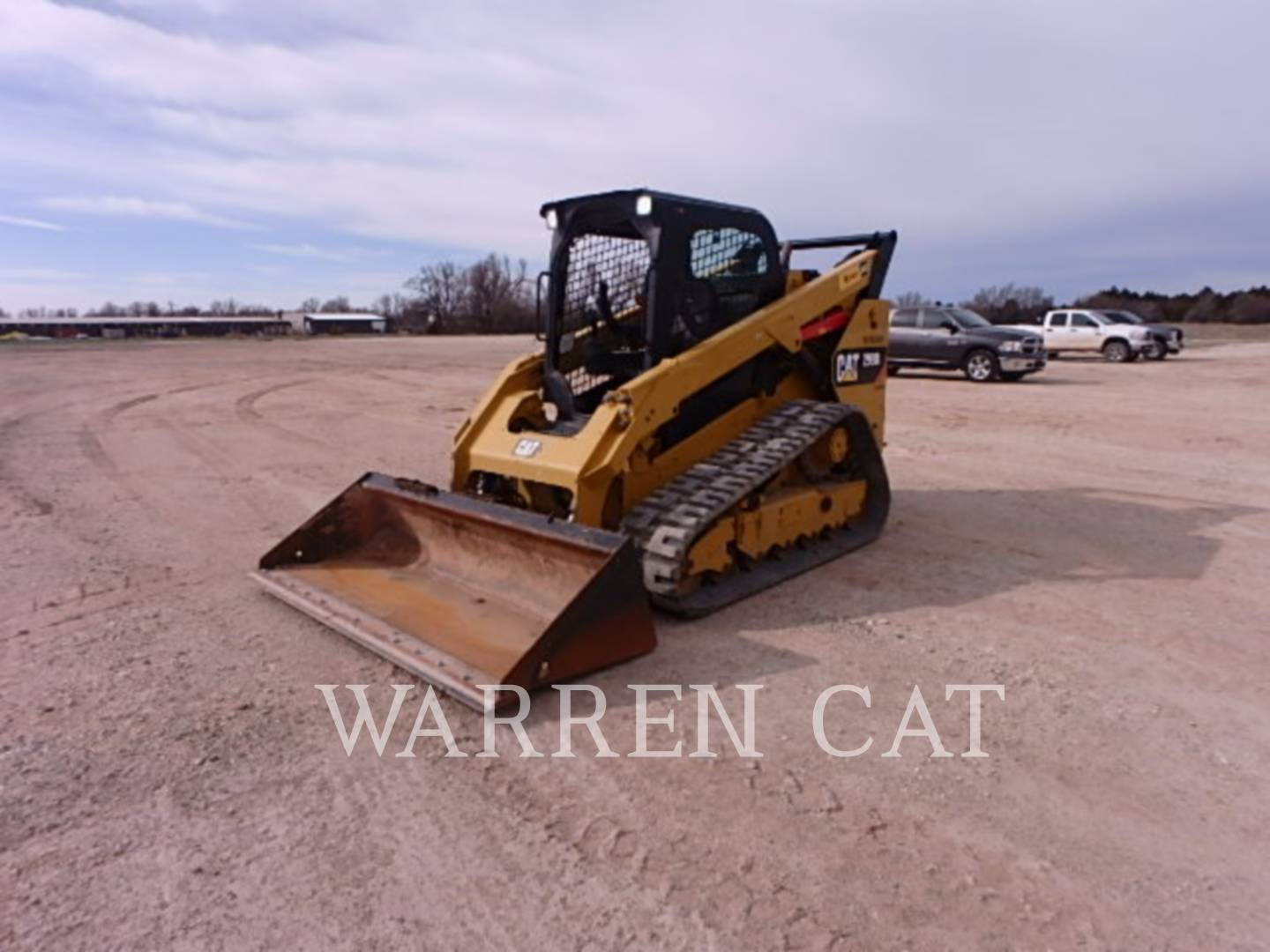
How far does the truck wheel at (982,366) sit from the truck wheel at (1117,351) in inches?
399

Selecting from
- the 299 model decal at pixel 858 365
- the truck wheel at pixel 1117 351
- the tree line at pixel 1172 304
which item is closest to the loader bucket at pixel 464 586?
the 299 model decal at pixel 858 365

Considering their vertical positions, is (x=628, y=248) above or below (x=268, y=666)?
above

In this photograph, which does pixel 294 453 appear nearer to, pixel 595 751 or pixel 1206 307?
pixel 595 751

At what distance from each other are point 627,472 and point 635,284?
148 cm

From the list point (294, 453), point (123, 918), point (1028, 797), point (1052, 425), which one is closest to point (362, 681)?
point (123, 918)

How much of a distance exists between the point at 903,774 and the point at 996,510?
191 inches

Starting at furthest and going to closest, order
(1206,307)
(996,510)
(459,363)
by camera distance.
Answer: (1206,307)
(459,363)
(996,510)

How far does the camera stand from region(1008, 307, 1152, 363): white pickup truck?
27656mm

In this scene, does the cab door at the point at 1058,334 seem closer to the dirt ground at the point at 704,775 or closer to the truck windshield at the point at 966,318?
the truck windshield at the point at 966,318

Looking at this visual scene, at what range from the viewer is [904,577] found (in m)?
5.61

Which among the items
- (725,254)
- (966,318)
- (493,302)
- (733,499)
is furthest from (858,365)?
(493,302)

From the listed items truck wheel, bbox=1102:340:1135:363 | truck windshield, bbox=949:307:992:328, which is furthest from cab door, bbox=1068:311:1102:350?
truck windshield, bbox=949:307:992:328

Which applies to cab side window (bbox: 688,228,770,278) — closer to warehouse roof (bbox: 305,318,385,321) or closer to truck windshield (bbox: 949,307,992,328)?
truck windshield (bbox: 949,307,992,328)

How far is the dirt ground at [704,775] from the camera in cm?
251
